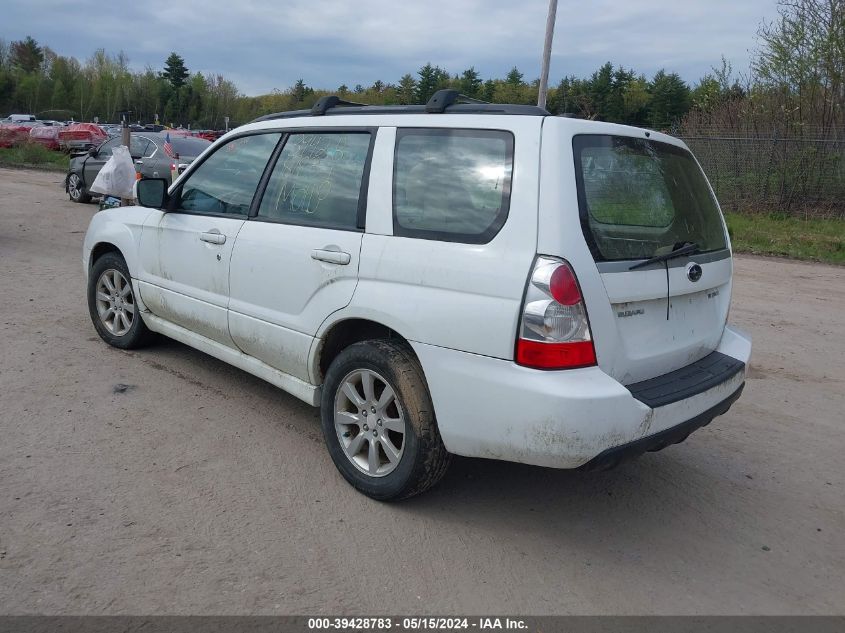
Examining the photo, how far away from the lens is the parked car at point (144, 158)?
15.1m

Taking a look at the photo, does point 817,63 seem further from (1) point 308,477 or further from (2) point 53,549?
Result: (2) point 53,549

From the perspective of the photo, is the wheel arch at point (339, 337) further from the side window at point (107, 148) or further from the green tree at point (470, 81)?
the green tree at point (470, 81)

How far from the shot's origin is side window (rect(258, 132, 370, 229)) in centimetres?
393

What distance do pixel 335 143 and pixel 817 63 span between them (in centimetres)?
1800

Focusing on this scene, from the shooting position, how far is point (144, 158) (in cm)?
1537

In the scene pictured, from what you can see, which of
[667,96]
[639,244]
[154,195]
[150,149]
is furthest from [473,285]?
[667,96]

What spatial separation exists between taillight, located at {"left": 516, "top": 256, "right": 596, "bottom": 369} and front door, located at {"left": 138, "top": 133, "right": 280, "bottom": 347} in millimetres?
2134

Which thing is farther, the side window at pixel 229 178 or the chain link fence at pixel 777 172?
the chain link fence at pixel 777 172

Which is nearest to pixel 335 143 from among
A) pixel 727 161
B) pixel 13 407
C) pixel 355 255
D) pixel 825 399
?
pixel 355 255

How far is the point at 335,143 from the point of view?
13.5 feet

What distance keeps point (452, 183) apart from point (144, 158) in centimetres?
1344

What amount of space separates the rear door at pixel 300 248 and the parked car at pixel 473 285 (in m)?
0.01

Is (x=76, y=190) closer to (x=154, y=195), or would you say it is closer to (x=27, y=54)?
(x=154, y=195)

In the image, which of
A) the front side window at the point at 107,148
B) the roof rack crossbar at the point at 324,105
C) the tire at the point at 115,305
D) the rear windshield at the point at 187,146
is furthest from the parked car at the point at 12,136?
the roof rack crossbar at the point at 324,105
